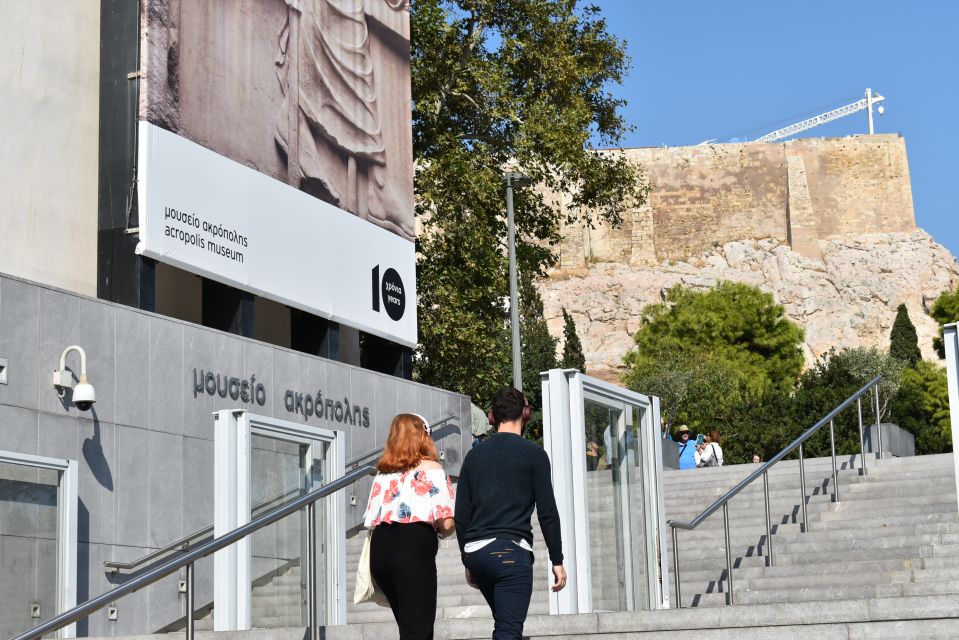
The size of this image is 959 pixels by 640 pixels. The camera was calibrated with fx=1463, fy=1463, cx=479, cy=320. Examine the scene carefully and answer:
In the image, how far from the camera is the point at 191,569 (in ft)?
25.6

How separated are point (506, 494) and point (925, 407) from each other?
191 feet

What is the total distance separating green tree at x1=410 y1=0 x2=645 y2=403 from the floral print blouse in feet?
55.5

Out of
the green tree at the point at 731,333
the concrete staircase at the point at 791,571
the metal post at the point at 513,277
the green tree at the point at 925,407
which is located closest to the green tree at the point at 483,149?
the metal post at the point at 513,277

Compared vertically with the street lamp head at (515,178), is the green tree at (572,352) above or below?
above

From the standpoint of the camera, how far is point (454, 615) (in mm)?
10906

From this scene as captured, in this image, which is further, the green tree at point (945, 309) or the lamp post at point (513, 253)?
the green tree at point (945, 309)

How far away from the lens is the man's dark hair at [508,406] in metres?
6.60

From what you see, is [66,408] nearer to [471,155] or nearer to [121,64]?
[121,64]

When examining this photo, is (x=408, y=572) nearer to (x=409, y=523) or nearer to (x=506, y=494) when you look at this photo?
(x=409, y=523)

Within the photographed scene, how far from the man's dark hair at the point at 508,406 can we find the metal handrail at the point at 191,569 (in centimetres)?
188

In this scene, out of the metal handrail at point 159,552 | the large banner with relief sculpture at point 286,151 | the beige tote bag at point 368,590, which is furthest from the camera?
the large banner with relief sculpture at point 286,151

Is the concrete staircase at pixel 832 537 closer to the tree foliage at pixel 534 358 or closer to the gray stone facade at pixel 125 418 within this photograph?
the gray stone facade at pixel 125 418

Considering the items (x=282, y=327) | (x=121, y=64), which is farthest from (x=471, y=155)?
(x=121, y=64)

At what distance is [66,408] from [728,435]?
40240 mm
